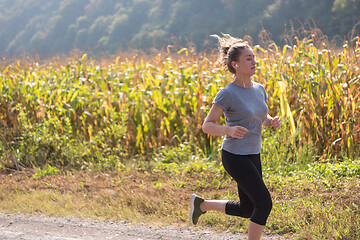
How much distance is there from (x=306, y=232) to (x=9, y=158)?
Answer: 563cm

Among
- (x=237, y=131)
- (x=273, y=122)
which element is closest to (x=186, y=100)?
(x=273, y=122)

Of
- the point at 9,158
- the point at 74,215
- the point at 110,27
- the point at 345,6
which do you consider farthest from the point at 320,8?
the point at 110,27

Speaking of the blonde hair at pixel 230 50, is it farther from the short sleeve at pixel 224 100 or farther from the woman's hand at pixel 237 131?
the woman's hand at pixel 237 131

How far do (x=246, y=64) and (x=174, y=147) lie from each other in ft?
14.8

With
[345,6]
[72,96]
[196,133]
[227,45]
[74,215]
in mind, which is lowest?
[74,215]

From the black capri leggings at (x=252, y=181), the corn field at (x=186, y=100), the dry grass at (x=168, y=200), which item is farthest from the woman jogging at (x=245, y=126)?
the corn field at (x=186, y=100)

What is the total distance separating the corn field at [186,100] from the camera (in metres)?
7.44

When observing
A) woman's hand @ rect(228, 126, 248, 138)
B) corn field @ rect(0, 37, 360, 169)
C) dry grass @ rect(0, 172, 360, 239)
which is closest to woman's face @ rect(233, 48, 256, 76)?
woman's hand @ rect(228, 126, 248, 138)

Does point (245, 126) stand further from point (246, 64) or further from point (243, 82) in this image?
point (246, 64)

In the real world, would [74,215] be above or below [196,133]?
below

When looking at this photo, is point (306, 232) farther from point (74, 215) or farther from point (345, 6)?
point (345, 6)

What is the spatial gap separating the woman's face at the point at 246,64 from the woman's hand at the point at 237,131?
21.6 inches

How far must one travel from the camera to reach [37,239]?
17.2 ft

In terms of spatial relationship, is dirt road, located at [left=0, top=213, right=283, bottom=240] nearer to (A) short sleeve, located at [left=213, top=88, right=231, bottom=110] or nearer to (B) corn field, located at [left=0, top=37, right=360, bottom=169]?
(A) short sleeve, located at [left=213, top=88, right=231, bottom=110]
